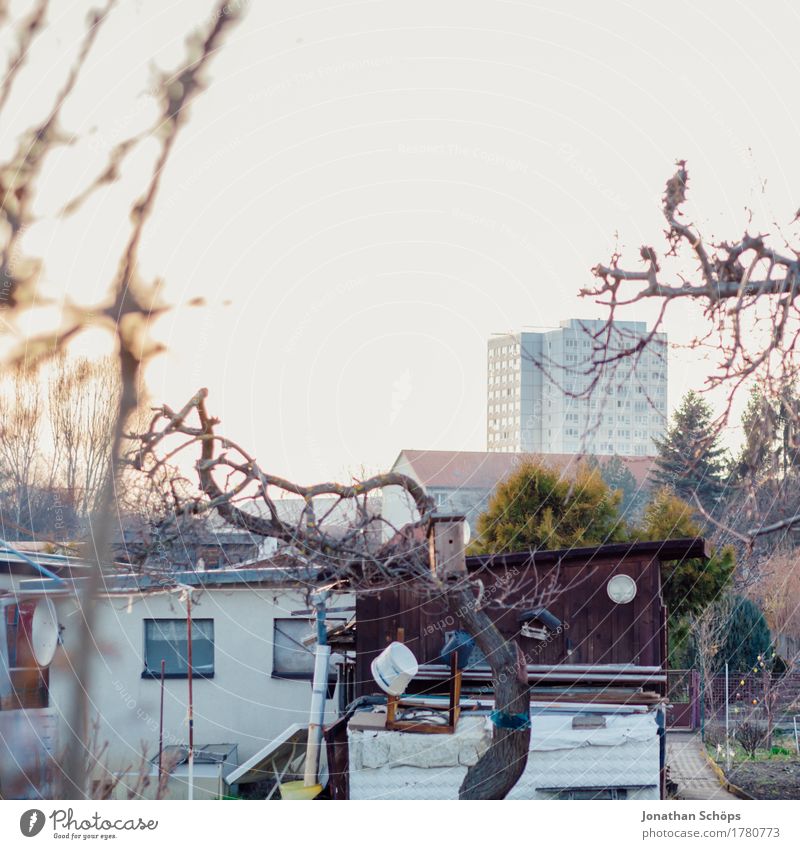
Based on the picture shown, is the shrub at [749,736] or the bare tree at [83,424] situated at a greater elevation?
the bare tree at [83,424]

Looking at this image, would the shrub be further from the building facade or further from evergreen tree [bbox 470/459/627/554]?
the building facade

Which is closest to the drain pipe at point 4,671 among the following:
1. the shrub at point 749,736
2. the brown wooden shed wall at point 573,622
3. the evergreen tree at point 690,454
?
the brown wooden shed wall at point 573,622

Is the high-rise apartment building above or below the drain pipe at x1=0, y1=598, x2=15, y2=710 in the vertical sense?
above

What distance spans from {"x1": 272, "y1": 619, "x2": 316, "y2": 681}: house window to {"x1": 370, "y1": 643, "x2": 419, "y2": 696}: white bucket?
1542mm

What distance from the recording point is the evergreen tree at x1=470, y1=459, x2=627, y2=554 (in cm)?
469

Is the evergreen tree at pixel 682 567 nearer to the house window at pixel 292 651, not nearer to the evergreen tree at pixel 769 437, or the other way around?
the house window at pixel 292 651

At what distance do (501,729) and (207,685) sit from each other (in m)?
2.02

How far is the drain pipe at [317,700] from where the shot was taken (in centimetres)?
425

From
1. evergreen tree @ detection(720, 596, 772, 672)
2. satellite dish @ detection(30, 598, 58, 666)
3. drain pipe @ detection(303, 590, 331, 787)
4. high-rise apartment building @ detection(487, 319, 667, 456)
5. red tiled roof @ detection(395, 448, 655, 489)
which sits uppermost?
high-rise apartment building @ detection(487, 319, 667, 456)

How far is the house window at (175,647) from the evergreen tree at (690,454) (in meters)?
2.35

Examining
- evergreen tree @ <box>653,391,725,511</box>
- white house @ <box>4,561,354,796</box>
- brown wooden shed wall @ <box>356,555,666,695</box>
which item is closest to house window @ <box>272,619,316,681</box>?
white house @ <box>4,561,354,796</box>

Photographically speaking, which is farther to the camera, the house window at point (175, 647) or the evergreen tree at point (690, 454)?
the house window at point (175, 647)

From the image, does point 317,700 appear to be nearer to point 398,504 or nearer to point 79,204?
point 398,504
